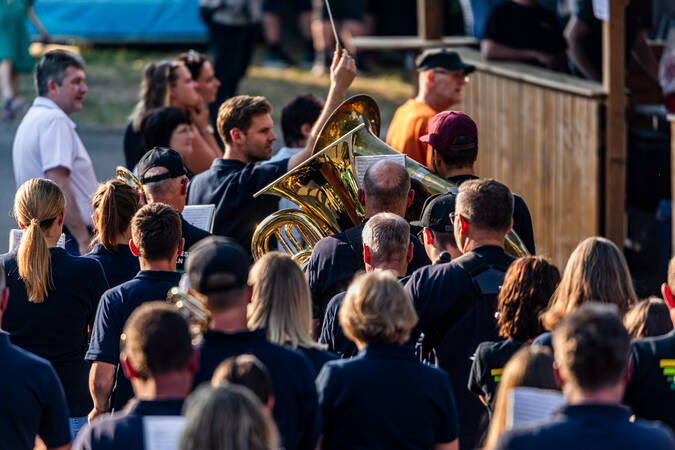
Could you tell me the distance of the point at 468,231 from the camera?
4.38m

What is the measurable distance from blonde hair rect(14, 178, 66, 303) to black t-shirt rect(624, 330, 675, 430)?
2310 mm

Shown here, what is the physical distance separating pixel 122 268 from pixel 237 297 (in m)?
1.58

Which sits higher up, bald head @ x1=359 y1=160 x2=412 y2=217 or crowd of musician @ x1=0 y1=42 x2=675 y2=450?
bald head @ x1=359 y1=160 x2=412 y2=217

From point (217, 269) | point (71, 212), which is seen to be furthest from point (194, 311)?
point (71, 212)

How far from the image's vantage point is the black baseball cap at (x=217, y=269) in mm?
3400

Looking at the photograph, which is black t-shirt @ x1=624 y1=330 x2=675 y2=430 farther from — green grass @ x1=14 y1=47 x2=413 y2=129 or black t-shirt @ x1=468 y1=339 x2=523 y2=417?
green grass @ x1=14 y1=47 x2=413 y2=129

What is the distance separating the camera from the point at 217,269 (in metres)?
3.40

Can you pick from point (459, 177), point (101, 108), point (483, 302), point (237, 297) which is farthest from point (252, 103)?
point (101, 108)

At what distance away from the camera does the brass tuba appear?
17.3 feet

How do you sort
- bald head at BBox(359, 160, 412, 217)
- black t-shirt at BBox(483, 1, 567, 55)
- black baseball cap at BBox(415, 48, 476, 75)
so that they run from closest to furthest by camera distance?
bald head at BBox(359, 160, 412, 217)
black baseball cap at BBox(415, 48, 476, 75)
black t-shirt at BBox(483, 1, 567, 55)

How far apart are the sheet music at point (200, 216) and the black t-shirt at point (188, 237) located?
199mm

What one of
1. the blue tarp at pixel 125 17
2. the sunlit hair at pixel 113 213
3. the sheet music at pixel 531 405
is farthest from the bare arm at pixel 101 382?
the blue tarp at pixel 125 17

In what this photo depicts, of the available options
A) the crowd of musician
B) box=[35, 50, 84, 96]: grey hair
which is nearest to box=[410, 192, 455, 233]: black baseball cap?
the crowd of musician

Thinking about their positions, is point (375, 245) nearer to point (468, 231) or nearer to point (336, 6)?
point (468, 231)
